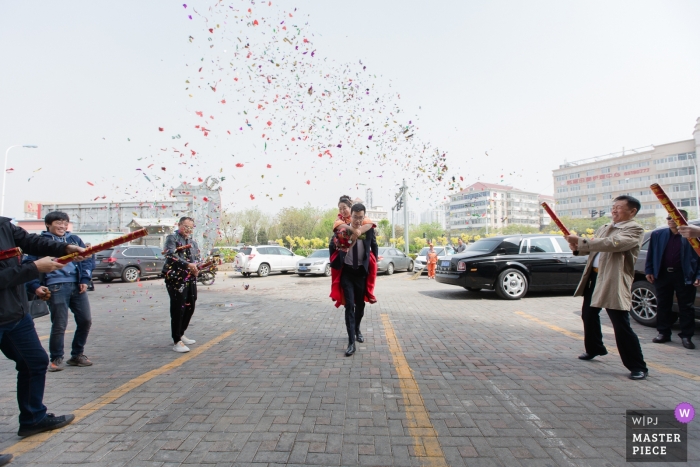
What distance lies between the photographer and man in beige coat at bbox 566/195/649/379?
3.81 meters

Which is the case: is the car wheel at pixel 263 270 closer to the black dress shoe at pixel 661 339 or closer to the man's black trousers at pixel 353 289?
the man's black trousers at pixel 353 289

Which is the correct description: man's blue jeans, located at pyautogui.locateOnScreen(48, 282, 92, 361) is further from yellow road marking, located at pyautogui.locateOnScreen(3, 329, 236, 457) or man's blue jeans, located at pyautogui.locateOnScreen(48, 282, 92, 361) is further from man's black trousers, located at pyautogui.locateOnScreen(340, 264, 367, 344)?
man's black trousers, located at pyautogui.locateOnScreen(340, 264, 367, 344)

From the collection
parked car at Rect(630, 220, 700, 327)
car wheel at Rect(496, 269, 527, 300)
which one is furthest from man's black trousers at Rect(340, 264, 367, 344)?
car wheel at Rect(496, 269, 527, 300)

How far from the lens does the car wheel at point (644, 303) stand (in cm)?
609

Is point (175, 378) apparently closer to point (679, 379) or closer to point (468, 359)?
point (468, 359)

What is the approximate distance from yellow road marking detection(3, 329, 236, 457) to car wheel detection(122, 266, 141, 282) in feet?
45.1

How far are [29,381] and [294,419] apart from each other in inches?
79.6

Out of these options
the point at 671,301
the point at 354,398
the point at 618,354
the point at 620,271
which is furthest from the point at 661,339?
the point at 354,398

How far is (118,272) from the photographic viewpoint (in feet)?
53.9

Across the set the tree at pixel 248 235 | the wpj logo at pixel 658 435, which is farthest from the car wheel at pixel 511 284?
the tree at pixel 248 235

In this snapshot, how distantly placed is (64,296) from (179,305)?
4.17 feet

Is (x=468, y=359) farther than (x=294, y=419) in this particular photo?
Yes

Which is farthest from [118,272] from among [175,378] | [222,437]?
[222,437]

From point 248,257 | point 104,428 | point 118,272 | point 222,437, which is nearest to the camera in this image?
point 222,437
